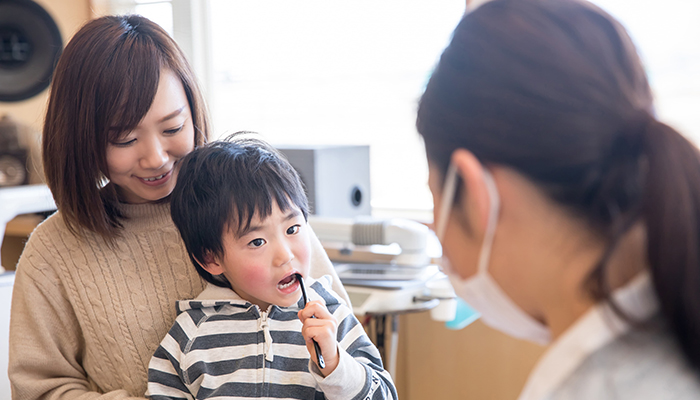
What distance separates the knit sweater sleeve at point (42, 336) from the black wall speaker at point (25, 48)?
2.61 m

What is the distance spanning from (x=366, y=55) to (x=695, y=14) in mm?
1284

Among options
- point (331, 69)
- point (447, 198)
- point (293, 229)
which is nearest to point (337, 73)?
point (331, 69)

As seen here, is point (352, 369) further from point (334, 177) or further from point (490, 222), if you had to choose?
point (334, 177)

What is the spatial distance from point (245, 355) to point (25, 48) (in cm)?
308

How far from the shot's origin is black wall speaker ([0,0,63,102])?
10.9ft

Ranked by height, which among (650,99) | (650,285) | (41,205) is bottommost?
(41,205)

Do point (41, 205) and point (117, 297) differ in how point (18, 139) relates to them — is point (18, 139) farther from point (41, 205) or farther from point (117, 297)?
point (117, 297)

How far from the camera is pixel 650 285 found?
1.89 feet

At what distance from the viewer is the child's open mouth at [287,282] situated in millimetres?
1000

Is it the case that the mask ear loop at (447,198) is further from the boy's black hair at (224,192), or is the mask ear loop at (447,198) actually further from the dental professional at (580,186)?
the boy's black hair at (224,192)

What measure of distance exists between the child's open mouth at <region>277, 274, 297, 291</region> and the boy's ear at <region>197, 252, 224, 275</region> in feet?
0.38

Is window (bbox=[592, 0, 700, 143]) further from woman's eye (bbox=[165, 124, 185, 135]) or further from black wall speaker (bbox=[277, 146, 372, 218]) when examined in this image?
woman's eye (bbox=[165, 124, 185, 135])

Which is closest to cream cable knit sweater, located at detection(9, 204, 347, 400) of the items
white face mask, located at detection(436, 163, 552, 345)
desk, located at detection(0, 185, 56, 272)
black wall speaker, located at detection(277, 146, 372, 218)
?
white face mask, located at detection(436, 163, 552, 345)

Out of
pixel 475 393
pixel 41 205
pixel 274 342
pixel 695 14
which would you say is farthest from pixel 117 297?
pixel 695 14
